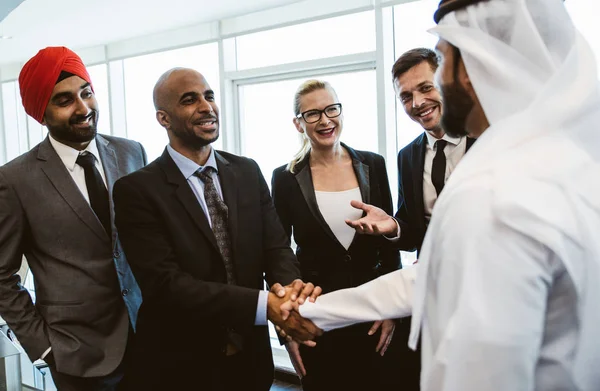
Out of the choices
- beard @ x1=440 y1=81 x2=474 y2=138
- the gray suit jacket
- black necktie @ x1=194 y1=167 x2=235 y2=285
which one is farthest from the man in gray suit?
beard @ x1=440 y1=81 x2=474 y2=138

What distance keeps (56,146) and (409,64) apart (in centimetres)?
162

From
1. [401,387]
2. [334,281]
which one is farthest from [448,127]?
[401,387]

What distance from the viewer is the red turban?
2193mm

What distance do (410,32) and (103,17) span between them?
3.06m

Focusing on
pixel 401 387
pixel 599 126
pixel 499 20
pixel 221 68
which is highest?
pixel 221 68

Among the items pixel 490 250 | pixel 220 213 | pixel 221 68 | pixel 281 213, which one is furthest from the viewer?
pixel 221 68

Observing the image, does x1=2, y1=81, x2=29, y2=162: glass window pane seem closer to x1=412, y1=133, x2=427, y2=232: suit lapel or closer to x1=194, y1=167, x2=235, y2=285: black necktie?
x1=194, y1=167, x2=235, y2=285: black necktie

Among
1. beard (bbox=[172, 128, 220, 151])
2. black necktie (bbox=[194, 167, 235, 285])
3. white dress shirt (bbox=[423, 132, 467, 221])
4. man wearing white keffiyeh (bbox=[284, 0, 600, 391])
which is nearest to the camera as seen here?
man wearing white keffiyeh (bbox=[284, 0, 600, 391])

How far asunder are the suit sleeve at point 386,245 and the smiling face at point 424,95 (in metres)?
0.34

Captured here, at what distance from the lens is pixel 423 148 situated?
8.27 ft

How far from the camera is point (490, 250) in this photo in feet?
3.31

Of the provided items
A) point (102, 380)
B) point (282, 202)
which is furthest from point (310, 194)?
point (102, 380)

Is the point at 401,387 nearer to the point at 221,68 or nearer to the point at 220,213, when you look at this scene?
the point at 220,213

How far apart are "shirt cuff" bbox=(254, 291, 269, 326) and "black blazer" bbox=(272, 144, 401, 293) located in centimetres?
62
